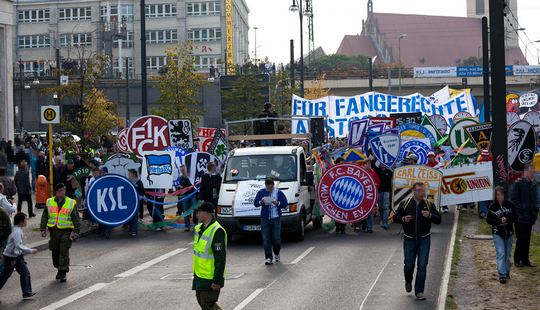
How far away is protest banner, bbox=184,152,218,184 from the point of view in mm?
23172

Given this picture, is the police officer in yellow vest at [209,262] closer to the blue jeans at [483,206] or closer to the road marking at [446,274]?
the road marking at [446,274]

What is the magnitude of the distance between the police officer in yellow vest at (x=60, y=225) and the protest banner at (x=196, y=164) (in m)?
8.01

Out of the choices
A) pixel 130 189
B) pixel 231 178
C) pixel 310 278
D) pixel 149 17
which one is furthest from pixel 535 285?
pixel 149 17

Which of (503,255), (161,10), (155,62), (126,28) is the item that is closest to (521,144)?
(503,255)

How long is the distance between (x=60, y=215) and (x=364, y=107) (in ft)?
82.8

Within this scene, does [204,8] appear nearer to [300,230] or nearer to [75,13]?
[75,13]

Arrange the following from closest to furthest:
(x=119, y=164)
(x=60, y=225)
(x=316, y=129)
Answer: (x=60, y=225) → (x=119, y=164) → (x=316, y=129)

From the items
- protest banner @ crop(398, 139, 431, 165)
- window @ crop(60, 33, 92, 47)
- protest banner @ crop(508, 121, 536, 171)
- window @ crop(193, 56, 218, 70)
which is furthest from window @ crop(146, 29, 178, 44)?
protest banner @ crop(508, 121, 536, 171)

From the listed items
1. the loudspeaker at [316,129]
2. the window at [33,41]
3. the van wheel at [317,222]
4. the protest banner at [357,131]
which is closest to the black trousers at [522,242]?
the van wheel at [317,222]

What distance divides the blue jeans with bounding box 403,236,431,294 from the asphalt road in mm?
246

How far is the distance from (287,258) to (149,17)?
8296 centimetres

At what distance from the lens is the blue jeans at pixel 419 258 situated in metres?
12.7

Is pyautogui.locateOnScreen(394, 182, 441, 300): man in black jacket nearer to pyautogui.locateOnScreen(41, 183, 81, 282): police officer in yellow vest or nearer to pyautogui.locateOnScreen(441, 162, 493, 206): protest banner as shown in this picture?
pyautogui.locateOnScreen(41, 183, 81, 282): police officer in yellow vest

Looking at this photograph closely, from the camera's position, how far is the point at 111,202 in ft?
69.7
